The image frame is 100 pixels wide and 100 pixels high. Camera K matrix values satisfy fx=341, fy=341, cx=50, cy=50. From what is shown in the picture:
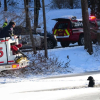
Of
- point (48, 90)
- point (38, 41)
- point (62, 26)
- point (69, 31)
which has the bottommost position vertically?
point (48, 90)

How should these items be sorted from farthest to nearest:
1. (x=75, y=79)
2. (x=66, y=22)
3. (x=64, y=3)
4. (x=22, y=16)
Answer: (x=64, y=3)
(x=66, y=22)
(x=22, y=16)
(x=75, y=79)

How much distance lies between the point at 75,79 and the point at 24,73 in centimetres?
214

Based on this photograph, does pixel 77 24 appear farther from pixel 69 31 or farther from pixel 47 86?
pixel 47 86

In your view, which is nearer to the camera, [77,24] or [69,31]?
[69,31]

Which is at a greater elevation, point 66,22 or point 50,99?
point 66,22

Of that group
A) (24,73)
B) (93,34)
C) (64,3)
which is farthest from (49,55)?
(64,3)

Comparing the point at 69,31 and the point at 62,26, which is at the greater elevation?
the point at 62,26

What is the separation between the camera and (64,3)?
5272cm

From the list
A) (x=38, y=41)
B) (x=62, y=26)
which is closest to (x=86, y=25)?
(x=38, y=41)

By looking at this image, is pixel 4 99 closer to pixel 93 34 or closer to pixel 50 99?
pixel 50 99

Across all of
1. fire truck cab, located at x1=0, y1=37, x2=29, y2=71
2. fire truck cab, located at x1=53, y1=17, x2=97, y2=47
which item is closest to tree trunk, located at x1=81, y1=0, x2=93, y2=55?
fire truck cab, located at x1=53, y1=17, x2=97, y2=47

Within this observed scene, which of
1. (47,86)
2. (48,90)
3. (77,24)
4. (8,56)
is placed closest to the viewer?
(48,90)

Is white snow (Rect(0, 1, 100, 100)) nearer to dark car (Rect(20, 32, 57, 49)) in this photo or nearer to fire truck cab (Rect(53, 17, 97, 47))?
dark car (Rect(20, 32, 57, 49))

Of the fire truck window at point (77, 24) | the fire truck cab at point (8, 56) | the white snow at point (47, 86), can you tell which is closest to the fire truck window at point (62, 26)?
the fire truck window at point (77, 24)
